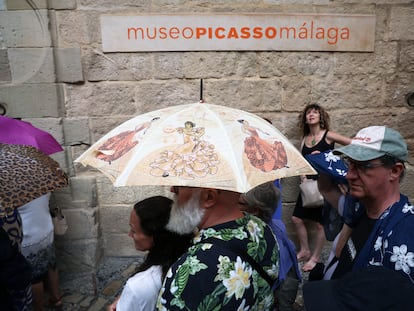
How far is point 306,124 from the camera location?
141 inches

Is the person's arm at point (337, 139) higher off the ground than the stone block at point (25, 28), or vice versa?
the stone block at point (25, 28)

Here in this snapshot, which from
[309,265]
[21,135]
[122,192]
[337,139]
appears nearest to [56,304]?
[122,192]

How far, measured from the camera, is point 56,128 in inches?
136

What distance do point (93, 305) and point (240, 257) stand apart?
2441mm

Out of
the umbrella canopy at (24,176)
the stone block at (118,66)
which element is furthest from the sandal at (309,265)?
the umbrella canopy at (24,176)

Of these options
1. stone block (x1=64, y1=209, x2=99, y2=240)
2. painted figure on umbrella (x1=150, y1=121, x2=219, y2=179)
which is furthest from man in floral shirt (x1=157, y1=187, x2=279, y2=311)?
stone block (x1=64, y1=209, x2=99, y2=240)

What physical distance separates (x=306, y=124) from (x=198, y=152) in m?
2.59

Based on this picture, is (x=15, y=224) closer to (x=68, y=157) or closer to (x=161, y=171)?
(x=161, y=171)

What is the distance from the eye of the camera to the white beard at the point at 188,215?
132cm

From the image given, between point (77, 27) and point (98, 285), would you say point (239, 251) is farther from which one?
point (77, 27)

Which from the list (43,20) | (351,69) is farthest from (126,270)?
(351,69)

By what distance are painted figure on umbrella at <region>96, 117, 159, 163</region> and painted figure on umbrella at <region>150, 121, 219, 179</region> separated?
0.19 metres

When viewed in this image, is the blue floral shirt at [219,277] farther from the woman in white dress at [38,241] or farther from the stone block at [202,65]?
the stone block at [202,65]

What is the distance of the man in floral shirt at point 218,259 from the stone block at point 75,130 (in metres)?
2.41
